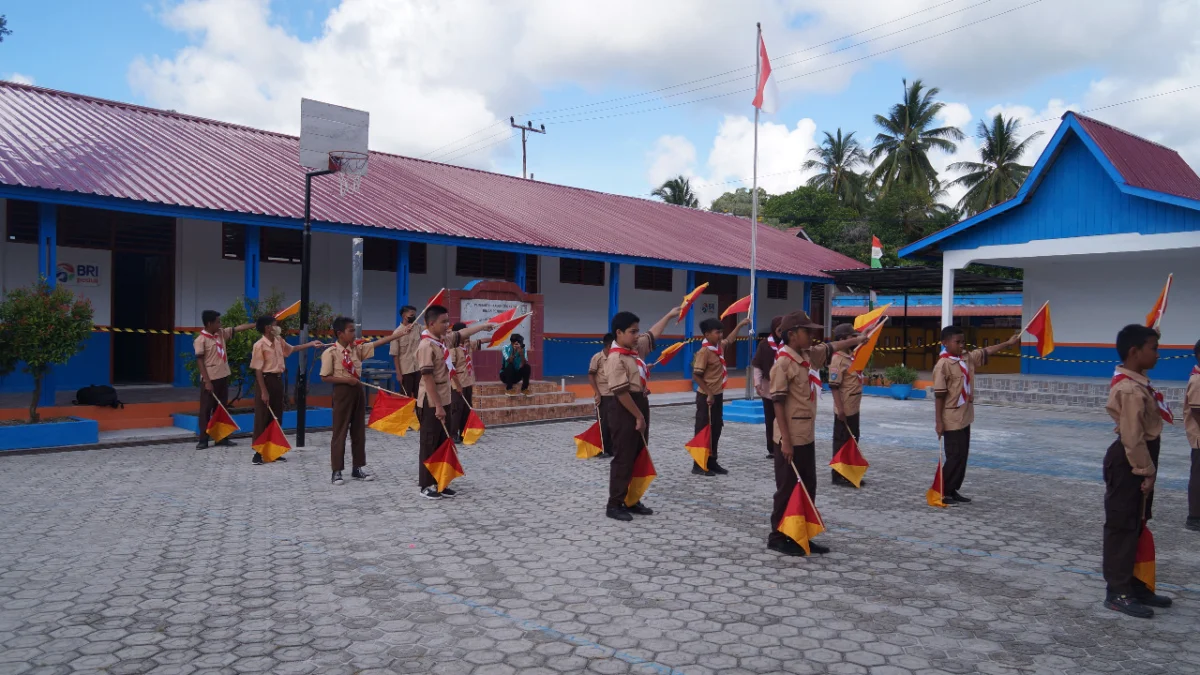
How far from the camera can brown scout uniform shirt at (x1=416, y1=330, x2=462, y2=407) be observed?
7656mm

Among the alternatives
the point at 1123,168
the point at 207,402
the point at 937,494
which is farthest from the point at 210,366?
the point at 1123,168

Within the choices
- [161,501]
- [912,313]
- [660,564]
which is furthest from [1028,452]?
[912,313]

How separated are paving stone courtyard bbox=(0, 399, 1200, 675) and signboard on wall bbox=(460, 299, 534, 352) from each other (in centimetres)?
567

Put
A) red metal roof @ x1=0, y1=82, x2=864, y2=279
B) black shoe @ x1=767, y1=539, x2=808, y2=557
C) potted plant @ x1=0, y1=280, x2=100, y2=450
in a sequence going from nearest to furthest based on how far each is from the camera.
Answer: black shoe @ x1=767, y1=539, x2=808, y2=557 → potted plant @ x1=0, y1=280, x2=100, y2=450 → red metal roof @ x1=0, y1=82, x2=864, y2=279

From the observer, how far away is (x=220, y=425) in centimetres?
1055

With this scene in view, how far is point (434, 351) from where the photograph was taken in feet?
25.5

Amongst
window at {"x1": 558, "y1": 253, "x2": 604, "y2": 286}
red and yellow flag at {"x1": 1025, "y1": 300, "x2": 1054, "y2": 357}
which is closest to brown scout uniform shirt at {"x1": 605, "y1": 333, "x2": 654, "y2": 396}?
red and yellow flag at {"x1": 1025, "y1": 300, "x2": 1054, "y2": 357}

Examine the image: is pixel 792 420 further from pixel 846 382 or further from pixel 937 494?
pixel 846 382

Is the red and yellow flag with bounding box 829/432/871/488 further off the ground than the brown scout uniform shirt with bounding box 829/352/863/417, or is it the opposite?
the brown scout uniform shirt with bounding box 829/352/863/417

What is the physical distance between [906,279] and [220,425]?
17203mm

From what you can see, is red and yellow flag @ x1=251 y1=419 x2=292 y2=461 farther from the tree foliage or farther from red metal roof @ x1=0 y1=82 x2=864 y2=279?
red metal roof @ x1=0 y1=82 x2=864 y2=279

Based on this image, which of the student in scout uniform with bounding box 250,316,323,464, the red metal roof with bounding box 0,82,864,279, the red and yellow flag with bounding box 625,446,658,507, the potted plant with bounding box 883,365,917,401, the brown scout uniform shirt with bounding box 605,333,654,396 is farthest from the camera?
the potted plant with bounding box 883,365,917,401

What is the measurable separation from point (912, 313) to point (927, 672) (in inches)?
1065

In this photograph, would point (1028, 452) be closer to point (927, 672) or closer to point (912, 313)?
point (927, 672)
